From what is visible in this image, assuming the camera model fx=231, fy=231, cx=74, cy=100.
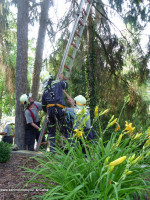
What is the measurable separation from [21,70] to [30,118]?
4.12 ft

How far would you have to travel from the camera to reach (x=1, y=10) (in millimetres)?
6824

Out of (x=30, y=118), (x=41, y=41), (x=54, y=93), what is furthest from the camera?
(x=41, y=41)

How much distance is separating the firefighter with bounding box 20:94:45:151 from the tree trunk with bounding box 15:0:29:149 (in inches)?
4.7

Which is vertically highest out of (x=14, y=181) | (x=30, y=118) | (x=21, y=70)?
(x=21, y=70)

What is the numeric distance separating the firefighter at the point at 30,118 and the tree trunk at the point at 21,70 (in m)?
0.12

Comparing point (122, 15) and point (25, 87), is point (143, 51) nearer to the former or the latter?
point (122, 15)

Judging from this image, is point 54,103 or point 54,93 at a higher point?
point 54,93

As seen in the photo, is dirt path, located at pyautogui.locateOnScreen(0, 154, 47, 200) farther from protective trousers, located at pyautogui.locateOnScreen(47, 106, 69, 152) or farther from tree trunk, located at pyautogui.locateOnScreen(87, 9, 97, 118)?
tree trunk, located at pyautogui.locateOnScreen(87, 9, 97, 118)

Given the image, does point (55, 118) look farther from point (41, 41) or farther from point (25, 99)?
point (41, 41)

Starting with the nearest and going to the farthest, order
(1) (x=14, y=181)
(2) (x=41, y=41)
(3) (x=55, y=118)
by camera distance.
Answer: (1) (x=14, y=181)
(3) (x=55, y=118)
(2) (x=41, y=41)

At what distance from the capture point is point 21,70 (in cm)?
569

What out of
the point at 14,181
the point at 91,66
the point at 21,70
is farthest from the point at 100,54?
the point at 14,181

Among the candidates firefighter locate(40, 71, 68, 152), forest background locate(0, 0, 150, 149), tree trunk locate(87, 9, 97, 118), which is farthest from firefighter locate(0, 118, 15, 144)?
→ firefighter locate(40, 71, 68, 152)

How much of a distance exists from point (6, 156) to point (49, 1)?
5.28 meters
